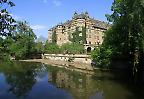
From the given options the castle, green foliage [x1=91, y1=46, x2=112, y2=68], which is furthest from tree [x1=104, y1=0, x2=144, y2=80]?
the castle

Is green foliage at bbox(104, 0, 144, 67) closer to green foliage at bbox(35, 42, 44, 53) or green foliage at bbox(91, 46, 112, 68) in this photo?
green foliage at bbox(91, 46, 112, 68)

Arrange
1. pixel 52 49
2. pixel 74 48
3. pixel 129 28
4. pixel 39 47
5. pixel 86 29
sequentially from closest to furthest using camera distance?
pixel 129 28 < pixel 74 48 < pixel 52 49 < pixel 39 47 < pixel 86 29

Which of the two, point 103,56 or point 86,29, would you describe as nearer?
point 103,56

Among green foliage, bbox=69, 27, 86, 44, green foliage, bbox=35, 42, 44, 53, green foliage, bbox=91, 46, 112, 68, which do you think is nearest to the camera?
green foliage, bbox=91, 46, 112, 68

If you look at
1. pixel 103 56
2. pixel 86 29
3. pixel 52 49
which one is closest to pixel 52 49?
pixel 52 49

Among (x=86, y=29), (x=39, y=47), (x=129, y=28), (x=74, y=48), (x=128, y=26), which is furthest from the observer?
(x=86, y=29)

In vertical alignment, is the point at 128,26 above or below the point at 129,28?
above

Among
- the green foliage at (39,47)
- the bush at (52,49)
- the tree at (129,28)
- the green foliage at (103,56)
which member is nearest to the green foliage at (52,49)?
the bush at (52,49)

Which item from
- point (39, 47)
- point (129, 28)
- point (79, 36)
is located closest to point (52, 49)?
point (39, 47)

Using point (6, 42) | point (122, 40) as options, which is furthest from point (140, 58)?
point (6, 42)

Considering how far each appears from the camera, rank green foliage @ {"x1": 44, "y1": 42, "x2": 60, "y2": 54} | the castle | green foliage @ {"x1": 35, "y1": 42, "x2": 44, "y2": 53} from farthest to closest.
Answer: the castle < green foliage @ {"x1": 35, "y1": 42, "x2": 44, "y2": 53} < green foliage @ {"x1": 44, "y1": 42, "x2": 60, "y2": 54}

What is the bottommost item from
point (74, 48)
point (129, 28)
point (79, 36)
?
point (74, 48)

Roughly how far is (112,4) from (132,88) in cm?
1268

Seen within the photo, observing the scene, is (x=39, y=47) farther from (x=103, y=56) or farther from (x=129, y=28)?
(x=129, y=28)
